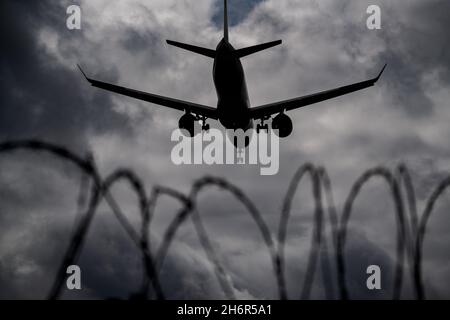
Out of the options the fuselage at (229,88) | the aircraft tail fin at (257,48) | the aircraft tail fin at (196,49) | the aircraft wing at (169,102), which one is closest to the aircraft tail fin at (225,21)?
the aircraft tail fin at (196,49)

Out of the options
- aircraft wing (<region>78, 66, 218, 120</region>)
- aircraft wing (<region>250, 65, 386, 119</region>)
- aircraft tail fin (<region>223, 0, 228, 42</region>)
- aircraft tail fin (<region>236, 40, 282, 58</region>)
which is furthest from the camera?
aircraft tail fin (<region>223, 0, 228, 42</region>)

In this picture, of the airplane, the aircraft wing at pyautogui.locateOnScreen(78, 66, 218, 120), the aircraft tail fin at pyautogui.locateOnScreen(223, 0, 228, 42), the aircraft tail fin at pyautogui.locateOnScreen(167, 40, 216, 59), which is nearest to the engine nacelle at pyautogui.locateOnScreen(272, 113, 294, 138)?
the airplane

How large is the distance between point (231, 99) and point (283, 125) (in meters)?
6.87

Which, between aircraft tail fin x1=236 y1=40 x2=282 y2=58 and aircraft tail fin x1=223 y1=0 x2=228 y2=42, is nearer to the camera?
aircraft tail fin x1=236 y1=40 x2=282 y2=58

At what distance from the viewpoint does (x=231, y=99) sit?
55.5m

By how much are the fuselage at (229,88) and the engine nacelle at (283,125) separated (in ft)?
11.4

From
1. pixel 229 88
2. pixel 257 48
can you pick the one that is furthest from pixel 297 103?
pixel 229 88

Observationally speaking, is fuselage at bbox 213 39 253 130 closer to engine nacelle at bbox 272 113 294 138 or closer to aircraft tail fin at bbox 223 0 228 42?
engine nacelle at bbox 272 113 294 138

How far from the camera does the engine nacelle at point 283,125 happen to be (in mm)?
57188

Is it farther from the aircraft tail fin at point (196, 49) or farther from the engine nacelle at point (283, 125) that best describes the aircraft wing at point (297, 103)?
the aircraft tail fin at point (196, 49)

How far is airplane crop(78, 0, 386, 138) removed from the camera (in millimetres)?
52938
